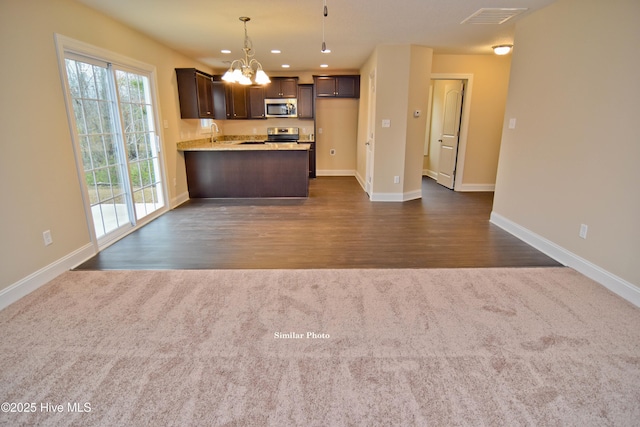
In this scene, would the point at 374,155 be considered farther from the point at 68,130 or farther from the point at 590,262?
the point at 68,130

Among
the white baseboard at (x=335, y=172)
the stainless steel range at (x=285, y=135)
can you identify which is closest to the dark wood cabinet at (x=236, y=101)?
the stainless steel range at (x=285, y=135)

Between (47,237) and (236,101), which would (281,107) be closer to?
(236,101)

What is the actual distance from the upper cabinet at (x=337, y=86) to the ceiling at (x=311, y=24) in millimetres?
1739

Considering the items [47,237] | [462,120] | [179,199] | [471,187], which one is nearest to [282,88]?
[179,199]

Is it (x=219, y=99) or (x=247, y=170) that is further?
(x=219, y=99)

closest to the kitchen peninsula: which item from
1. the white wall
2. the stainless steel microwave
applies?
the stainless steel microwave

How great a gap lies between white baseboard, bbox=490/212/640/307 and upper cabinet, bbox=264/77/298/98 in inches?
210

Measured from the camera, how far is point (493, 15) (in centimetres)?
368

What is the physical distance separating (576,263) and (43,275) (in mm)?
4809

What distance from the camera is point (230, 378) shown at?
5.80ft

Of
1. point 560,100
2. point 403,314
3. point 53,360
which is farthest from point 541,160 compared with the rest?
point 53,360

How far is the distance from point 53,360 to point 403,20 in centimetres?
451

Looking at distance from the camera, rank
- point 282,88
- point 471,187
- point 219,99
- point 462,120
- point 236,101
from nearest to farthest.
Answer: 1. point 462,120
2. point 471,187
3. point 219,99
4. point 236,101
5. point 282,88

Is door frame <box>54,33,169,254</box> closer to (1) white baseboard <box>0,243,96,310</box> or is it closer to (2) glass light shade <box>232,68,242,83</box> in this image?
(1) white baseboard <box>0,243,96,310</box>
